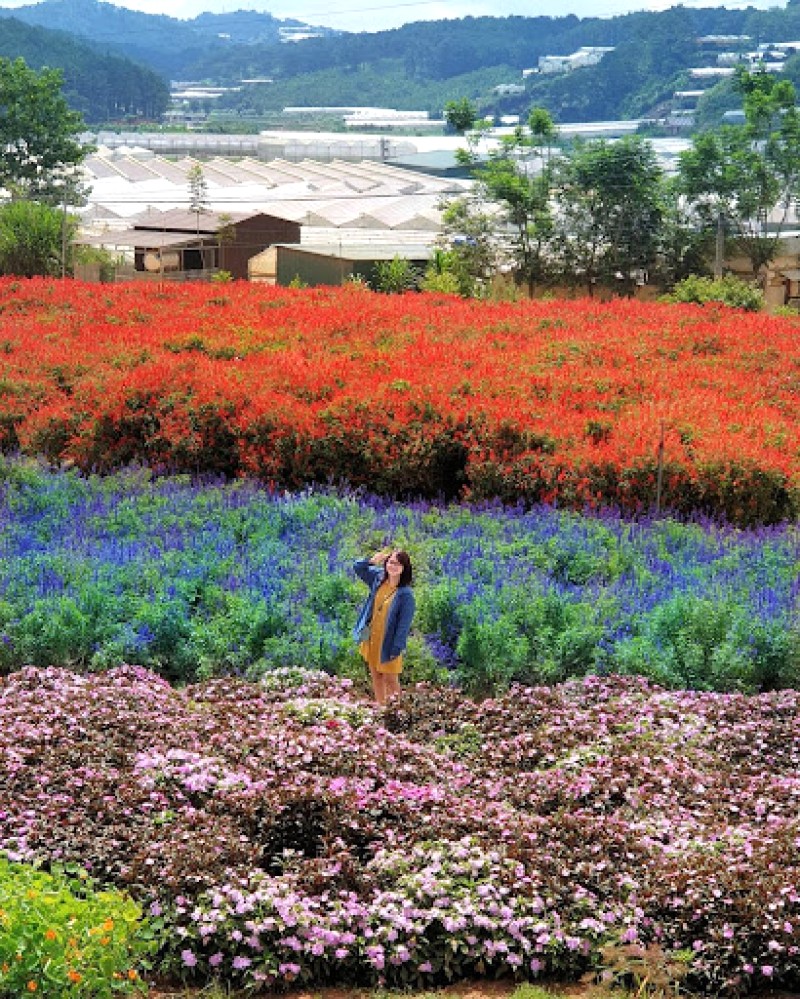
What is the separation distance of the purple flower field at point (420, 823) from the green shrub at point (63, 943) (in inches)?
15.4

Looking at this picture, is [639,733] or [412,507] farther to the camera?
[412,507]

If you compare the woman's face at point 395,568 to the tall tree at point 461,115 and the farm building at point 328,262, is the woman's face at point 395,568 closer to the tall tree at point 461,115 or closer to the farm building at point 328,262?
the farm building at point 328,262

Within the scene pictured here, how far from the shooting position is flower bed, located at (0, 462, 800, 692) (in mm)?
A: 8891

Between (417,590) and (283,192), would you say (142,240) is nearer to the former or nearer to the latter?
(283,192)

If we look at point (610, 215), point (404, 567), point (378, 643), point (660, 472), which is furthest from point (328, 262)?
point (378, 643)

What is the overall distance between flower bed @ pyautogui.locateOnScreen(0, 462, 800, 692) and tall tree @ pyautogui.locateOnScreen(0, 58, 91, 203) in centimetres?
5073

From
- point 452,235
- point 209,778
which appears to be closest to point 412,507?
point 209,778

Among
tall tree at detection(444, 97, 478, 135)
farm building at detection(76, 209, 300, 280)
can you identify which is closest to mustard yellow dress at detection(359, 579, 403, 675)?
farm building at detection(76, 209, 300, 280)

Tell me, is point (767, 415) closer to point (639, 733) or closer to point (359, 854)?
point (639, 733)

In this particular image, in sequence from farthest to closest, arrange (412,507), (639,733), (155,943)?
(412,507)
(639,733)
(155,943)

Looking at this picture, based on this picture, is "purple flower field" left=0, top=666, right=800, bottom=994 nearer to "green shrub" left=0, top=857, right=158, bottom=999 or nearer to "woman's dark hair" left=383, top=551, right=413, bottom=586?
"green shrub" left=0, top=857, right=158, bottom=999

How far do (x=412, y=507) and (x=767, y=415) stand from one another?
3583 millimetres

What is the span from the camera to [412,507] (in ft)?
40.4

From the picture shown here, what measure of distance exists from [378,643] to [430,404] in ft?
18.0
